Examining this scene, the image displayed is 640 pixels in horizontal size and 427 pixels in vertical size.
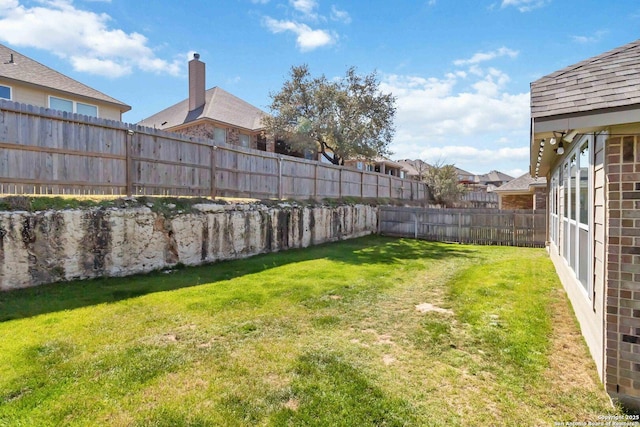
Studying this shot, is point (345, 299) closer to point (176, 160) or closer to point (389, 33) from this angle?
point (176, 160)

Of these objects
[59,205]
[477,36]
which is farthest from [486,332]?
[477,36]

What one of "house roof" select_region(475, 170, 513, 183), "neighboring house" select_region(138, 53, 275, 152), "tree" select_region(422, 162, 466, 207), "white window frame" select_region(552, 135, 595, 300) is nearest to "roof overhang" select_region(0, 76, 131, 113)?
"neighboring house" select_region(138, 53, 275, 152)

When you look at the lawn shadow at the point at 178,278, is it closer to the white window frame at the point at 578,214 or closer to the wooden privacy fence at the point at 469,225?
the wooden privacy fence at the point at 469,225

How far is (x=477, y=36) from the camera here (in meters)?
9.88

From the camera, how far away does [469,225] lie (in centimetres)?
1405

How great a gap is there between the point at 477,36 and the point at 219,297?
1082 centimetres

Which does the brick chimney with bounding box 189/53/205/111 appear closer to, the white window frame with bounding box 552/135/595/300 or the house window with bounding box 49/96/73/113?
the house window with bounding box 49/96/73/113

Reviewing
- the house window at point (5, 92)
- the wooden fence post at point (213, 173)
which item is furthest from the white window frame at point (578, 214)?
the house window at point (5, 92)

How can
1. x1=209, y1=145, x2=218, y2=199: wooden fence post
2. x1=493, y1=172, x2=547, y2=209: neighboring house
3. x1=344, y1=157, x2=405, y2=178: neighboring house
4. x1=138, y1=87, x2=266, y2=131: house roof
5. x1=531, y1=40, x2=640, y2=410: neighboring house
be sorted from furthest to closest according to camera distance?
1. x1=344, y1=157, x2=405, y2=178: neighboring house
2. x1=138, y1=87, x2=266, y2=131: house roof
3. x1=493, y1=172, x2=547, y2=209: neighboring house
4. x1=209, y1=145, x2=218, y2=199: wooden fence post
5. x1=531, y1=40, x2=640, y2=410: neighboring house

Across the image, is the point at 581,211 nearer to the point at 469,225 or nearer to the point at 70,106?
the point at 469,225

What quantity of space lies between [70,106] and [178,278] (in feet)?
40.3

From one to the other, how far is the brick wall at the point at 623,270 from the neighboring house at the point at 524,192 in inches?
517

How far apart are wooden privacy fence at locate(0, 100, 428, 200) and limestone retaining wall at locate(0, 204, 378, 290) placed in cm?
77

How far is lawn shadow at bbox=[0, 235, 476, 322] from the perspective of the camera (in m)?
4.87
